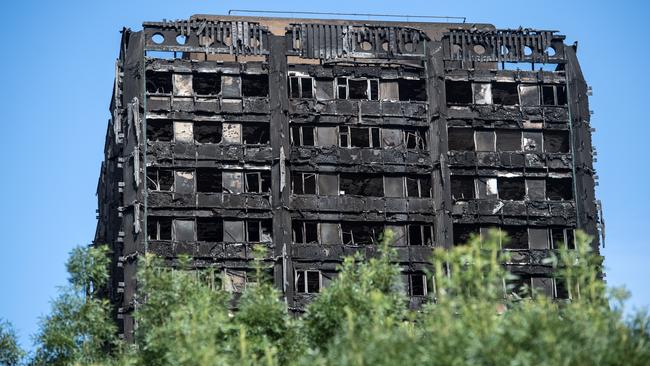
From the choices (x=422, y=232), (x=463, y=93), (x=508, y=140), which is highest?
(x=463, y=93)

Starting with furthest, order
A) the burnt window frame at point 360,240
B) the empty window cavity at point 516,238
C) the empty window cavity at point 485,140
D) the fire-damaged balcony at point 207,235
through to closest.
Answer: the empty window cavity at point 485,140 → the empty window cavity at point 516,238 → the burnt window frame at point 360,240 → the fire-damaged balcony at point 207,235

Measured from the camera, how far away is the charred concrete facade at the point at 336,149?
379 ft

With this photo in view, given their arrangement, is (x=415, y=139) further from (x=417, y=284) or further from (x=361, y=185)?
(x=417, y=284)

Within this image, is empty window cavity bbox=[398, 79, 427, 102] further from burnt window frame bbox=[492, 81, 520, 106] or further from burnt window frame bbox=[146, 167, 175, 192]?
burnt window frame bbox=[146, 167, 175, 192]

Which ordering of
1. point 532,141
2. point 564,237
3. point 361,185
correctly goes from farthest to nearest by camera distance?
point 532,141 < point 564,237 < point 361,185

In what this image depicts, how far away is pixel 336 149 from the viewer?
4658 inches

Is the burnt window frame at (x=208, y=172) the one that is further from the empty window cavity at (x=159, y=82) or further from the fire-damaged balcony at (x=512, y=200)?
the fire-damaged balcony at (x=512, y=200)

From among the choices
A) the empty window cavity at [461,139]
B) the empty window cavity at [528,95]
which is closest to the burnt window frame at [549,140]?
the empty window cavity at [528,95]

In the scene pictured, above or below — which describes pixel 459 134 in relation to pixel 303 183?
→ above

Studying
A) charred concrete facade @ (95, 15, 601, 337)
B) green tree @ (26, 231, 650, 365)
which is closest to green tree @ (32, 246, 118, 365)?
green tree @ (26, 231, 650, 365)

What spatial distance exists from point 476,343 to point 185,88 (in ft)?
174

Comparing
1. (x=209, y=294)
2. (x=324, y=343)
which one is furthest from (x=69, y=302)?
(x=324, y=343)

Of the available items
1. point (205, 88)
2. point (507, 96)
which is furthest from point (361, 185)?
point (205, 88)

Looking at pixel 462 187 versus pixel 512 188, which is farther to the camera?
pixel 512 188
